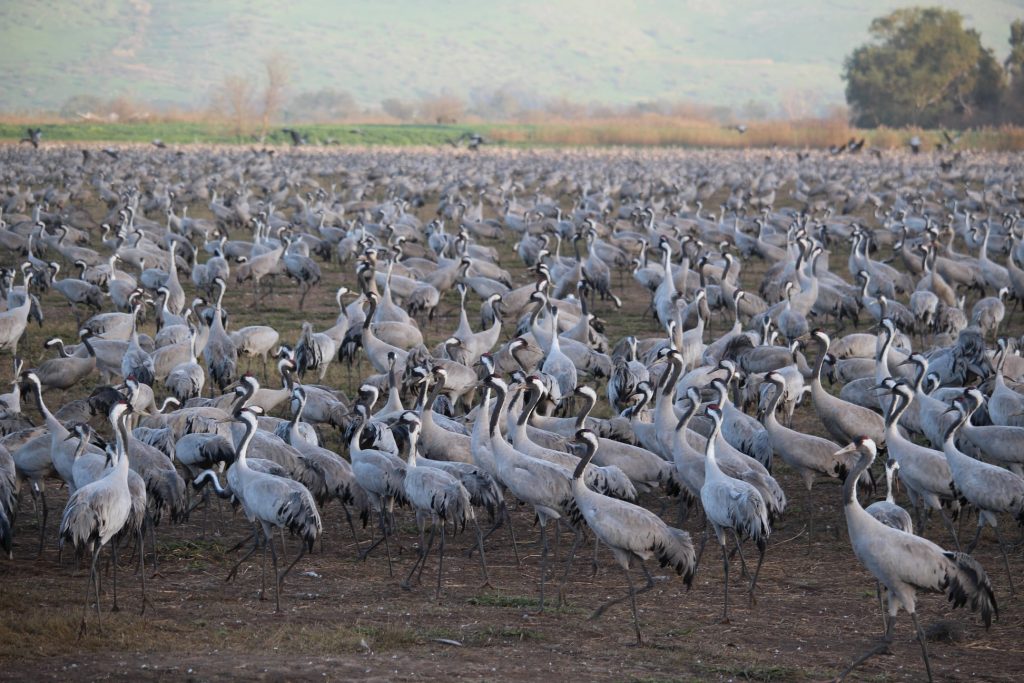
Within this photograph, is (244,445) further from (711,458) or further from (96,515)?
(711,458)

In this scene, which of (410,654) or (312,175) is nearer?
(410,654)

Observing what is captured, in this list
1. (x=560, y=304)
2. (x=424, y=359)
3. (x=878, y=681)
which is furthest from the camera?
(x=560, y=304)

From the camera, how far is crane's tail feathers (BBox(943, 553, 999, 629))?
613cm

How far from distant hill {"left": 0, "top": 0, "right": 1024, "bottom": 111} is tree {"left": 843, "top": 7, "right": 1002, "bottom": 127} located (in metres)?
73.3

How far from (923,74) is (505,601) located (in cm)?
7055

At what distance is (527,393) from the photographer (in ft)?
33.7

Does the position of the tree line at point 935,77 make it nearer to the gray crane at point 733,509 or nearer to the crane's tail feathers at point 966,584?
the gray crane at point 733,509

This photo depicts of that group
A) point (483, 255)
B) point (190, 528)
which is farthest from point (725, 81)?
point (190, 528)

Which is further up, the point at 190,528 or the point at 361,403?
the point at 361,403

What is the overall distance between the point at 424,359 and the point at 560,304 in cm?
290

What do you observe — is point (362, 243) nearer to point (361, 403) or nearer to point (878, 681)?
point (361, 403)

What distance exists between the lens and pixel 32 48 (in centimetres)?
14150

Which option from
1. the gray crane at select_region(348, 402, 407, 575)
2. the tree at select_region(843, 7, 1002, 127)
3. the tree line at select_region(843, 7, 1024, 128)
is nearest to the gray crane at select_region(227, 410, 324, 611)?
the gray crane at select_region(348, 402, 407, 575)

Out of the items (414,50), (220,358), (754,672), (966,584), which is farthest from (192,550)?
(414,50)
